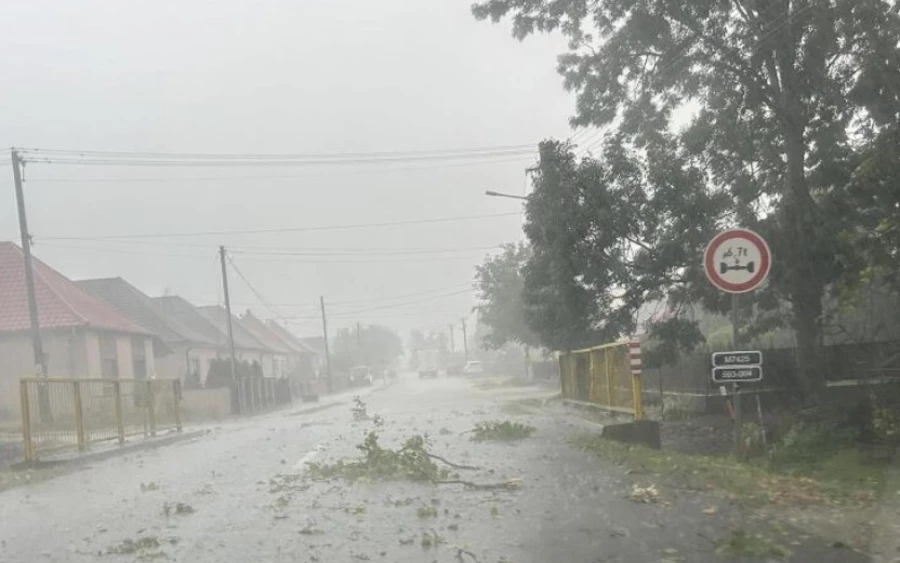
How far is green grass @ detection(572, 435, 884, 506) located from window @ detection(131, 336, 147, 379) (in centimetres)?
3248

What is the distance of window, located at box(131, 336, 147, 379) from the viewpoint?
40.2 meters

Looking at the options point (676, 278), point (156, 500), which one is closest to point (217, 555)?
point (156, 500)

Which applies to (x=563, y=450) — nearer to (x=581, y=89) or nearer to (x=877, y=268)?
(x=877, y=268)

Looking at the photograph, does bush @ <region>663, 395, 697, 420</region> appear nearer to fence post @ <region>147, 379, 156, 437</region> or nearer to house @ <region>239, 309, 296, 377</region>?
fence post @ <region>147, 379, 156, 437</region>

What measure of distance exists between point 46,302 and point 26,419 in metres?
21.0

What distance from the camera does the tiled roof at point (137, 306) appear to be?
48.6m

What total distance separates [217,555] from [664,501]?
412cm

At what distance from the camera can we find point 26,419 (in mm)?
15867

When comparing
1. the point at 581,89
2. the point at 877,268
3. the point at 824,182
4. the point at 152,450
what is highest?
the point at 581,89

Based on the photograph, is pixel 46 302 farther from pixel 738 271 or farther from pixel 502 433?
pixel 738 271

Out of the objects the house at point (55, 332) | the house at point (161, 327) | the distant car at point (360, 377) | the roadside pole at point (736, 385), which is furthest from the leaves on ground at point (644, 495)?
the distant car at point (360, 377)

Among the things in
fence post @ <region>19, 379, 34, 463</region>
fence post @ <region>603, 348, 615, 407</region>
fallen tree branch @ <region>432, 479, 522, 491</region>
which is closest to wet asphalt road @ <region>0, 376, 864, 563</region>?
fallen tree branch @ <region>432, 479, 522, 491</region>

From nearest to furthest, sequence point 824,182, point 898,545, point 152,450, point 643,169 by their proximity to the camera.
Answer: point 898,545, point 824,182, point 643,169, point 152,450

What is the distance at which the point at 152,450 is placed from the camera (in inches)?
783
